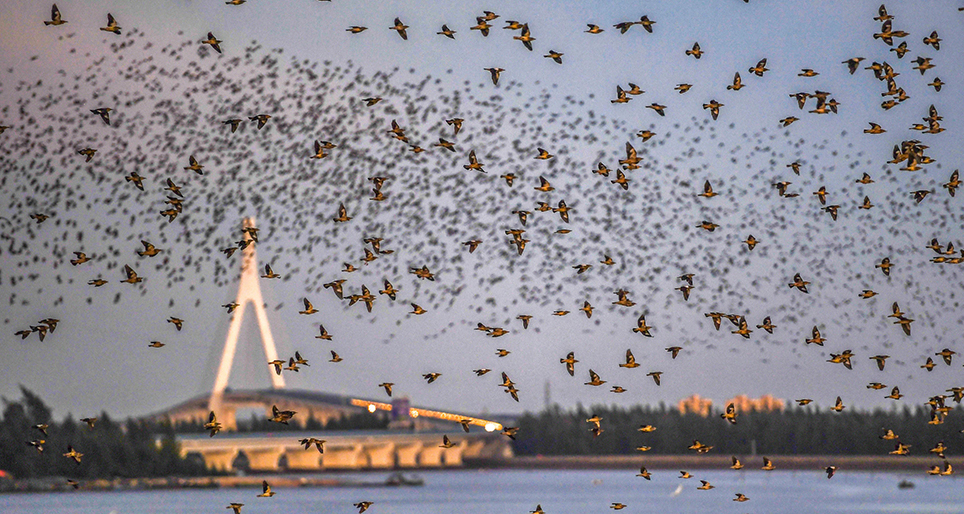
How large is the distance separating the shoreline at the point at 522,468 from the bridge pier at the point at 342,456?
1666 mm

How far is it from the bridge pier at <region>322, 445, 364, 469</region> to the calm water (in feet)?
9.82

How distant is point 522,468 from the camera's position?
7116 inches

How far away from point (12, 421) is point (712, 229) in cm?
9740

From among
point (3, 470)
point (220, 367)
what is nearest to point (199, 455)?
point (220, 367)

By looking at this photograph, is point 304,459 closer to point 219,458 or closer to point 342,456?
point 342,456

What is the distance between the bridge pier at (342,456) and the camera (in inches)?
6422

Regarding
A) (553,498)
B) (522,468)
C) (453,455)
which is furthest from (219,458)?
(522,468)

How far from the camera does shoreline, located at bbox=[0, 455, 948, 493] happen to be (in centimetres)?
12706

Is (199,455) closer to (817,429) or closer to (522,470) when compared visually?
(522,470)

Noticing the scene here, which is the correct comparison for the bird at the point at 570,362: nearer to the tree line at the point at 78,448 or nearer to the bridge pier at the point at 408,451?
the tree line at the point at 78,448

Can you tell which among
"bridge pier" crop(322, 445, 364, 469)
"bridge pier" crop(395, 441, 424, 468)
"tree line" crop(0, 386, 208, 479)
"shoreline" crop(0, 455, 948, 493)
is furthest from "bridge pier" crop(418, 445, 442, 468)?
"tree line" crop(0, 386, 208, 479)

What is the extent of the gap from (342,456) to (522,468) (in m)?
21.9

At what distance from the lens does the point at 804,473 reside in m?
183

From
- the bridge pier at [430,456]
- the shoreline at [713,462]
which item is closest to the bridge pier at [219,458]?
the bridge pier at [430,456]
